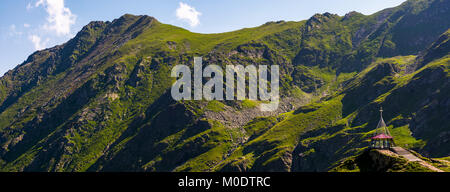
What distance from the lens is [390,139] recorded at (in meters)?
129
